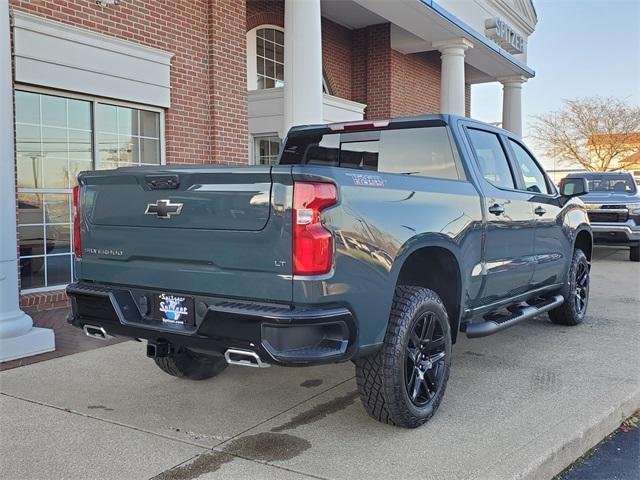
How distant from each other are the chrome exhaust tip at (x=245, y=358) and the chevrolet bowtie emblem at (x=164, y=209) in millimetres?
825

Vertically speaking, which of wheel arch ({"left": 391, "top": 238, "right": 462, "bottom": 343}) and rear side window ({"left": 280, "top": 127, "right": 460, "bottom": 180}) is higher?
rear side window ({"left": 280, "top": 127, "right": 460, "bottom": 180})

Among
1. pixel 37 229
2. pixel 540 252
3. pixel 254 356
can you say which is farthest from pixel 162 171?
pixel 37 229

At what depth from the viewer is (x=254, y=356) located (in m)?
3.23

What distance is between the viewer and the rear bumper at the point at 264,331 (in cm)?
314

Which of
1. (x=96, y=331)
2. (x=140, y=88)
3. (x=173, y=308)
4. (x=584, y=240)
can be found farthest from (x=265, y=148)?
(x=173, y=308)

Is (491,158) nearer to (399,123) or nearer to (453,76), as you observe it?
(399,123)

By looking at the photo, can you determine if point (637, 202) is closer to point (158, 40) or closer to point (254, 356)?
point (158, 40)

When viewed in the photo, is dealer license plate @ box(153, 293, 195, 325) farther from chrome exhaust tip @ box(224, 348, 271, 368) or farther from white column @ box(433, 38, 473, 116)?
white column @ box(433, 38, 473, 116)

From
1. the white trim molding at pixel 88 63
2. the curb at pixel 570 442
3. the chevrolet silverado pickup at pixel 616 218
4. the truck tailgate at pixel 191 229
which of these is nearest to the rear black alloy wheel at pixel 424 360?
the curb at pixel 570 442

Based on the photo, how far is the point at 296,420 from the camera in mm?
4082

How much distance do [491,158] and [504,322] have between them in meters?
1.35

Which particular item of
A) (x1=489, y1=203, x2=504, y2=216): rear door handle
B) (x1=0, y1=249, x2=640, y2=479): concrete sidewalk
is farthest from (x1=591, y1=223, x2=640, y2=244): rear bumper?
(x1=489, y1=203, x2=504, y2=216): rear door handle

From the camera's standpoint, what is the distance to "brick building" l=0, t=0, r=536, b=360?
7080 millimetres

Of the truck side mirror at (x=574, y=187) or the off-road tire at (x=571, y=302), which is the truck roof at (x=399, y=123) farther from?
the off-road tire at (x=571, y=302)
